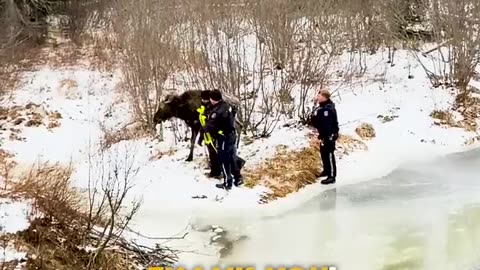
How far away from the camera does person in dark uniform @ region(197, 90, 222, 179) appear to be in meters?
11.0

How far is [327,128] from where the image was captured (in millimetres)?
11211

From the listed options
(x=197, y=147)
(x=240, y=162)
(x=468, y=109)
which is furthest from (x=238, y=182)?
(x=468, y=109)

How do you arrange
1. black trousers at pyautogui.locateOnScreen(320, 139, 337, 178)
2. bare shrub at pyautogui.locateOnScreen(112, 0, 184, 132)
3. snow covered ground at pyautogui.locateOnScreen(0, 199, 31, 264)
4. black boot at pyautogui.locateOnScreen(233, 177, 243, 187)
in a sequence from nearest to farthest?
1. snow covered ground at pyautogui.locateOnScreen(0, 199, 31, 264)
2. black boot at pyautogui.locateOnScreen(233, 177, 243, 187)
3. black trousers at pyautogui.locateOnScreen(320, 139, 337, 178)
4. bare shrub at pyautogui.locateOnScreen(112, 0, 184, 132)

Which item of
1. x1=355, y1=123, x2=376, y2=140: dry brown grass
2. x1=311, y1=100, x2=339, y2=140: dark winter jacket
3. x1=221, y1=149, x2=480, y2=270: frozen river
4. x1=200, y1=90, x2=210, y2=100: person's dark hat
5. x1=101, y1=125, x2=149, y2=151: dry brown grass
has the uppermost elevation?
x1=200, y1=90, x2=210, y2=100: person's dark hat

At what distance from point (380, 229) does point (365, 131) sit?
223 inches

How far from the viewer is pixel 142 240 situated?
8.47 m

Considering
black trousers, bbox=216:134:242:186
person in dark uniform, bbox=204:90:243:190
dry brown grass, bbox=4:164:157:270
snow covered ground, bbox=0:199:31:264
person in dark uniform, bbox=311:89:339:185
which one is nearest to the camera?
snow covered ground, bbox=0:199:31:264

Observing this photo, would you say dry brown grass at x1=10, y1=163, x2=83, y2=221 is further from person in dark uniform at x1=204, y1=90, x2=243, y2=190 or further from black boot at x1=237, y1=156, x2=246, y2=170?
black boot at x1=237, y1=156, x2=246, y2=170

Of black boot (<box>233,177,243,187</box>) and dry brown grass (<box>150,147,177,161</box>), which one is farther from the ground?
dry brown grass (<box>150,147,177,161</box>)

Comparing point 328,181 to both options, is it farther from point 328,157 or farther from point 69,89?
point 69,89

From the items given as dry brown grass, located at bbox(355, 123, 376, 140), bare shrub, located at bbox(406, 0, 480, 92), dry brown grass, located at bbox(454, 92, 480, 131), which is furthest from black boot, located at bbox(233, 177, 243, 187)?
bare shrub, located at bbox(406, 0, 480, 92)

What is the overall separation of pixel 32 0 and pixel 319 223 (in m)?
15.9

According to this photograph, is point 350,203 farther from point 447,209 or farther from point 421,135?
point 421,135

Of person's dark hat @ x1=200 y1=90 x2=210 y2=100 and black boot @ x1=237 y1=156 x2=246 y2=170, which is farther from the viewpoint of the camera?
black boot @ x1=237 y1=156 x2=246 y2=170
